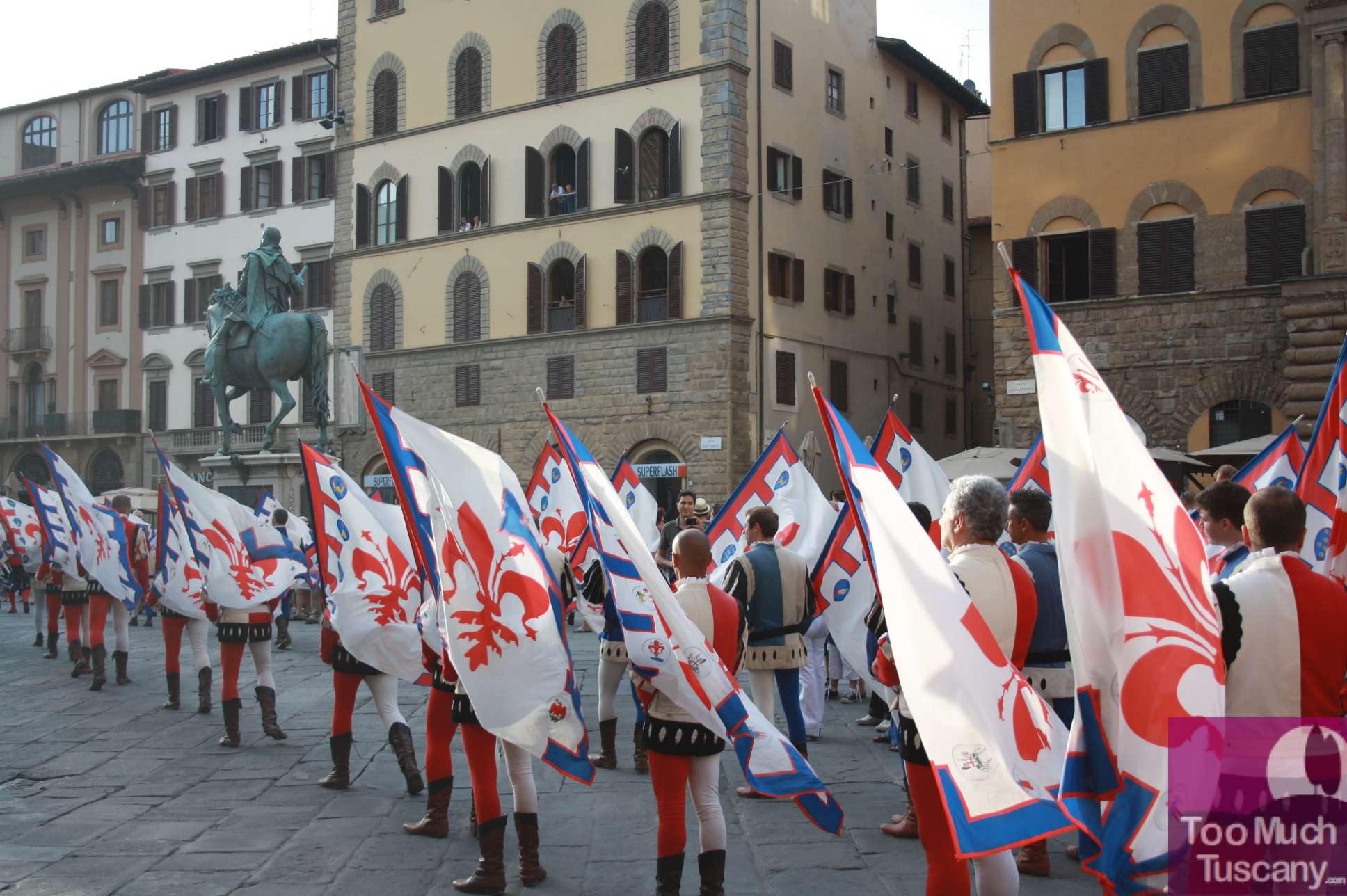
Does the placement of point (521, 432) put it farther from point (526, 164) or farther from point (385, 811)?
point (385, 811)

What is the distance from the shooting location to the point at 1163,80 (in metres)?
24.2

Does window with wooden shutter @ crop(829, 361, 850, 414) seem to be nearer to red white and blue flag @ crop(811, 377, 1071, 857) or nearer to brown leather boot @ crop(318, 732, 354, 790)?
brown leather boot @ crop(318, 732, 354, 790)

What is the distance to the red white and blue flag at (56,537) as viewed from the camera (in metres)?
14.0

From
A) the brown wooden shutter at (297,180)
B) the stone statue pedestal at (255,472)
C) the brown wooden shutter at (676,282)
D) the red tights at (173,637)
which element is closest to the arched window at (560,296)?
the brown wooden shutter at (676,282)

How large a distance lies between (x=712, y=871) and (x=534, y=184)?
29523mm

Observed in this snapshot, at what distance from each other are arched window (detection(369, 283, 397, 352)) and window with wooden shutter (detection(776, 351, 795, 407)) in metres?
10.7

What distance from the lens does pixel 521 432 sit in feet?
111

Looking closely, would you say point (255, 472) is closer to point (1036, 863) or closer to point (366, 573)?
point (366, 573)

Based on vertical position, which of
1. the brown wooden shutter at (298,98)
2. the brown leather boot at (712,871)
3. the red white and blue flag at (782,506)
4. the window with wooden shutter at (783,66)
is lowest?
the brown leather boot at (712,871)

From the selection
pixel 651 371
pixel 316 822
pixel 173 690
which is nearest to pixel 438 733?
pixel 316 822

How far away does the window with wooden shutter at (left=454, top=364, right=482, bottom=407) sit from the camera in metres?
34.6

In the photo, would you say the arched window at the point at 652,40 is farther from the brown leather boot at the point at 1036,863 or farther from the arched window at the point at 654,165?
the brown leather boot at the point at 1036,863

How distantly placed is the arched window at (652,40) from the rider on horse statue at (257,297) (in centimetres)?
1256

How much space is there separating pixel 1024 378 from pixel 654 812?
18816mm
